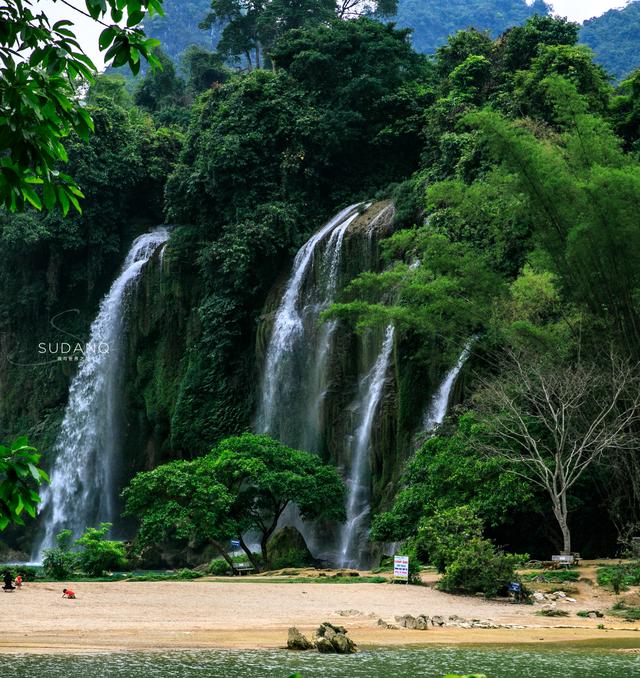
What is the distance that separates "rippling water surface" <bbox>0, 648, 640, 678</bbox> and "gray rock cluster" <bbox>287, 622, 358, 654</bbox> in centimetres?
20

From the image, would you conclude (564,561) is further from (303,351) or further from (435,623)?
(303,351)

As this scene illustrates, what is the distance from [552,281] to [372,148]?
54.8 ft

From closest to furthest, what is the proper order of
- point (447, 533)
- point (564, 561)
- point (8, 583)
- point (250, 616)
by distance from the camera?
point (250, 616)
point (8, 583)
point (447, 533)
point (564, 561)

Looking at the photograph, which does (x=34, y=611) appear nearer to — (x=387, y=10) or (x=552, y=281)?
(x=552, y=281)

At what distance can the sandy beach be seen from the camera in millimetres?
12896

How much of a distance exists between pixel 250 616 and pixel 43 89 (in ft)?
40.3

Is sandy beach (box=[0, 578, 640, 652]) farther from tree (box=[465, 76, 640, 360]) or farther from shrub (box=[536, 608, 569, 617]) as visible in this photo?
tree (box=[465, 76, 640, 360])

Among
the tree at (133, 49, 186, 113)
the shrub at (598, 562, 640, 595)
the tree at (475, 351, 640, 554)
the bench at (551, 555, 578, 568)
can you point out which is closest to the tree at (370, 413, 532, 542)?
the tree at (475, 351, 640, 554)

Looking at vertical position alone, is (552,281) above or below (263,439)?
above

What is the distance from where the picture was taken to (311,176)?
3559 centimetres

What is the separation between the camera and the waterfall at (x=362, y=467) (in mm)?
25969

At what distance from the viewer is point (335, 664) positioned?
11023 mm

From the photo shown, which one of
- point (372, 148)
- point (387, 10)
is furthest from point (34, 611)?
point (387, 10)

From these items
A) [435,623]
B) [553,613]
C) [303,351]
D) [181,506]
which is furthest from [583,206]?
[303,351]
